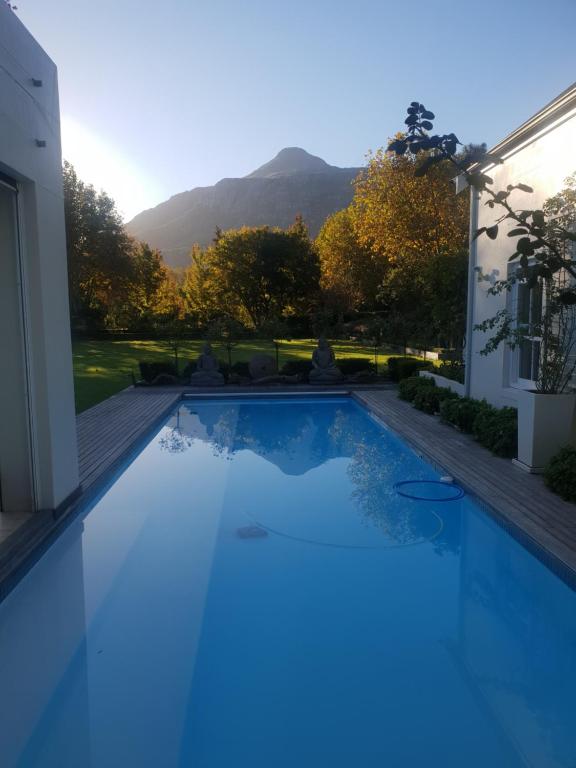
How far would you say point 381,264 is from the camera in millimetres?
30031

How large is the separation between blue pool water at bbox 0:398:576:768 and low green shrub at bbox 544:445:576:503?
76cm

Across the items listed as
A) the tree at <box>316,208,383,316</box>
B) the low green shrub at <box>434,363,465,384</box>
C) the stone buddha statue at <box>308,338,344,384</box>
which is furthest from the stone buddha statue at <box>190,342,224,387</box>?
the tree at <box>316,208,383,316</box>

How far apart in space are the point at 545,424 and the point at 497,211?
12.8ft

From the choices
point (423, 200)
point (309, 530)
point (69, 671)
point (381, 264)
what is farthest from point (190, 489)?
point (381, 264)

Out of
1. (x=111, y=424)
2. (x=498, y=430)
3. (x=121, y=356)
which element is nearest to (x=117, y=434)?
(x=111, y=424)

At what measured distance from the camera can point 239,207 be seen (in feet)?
365

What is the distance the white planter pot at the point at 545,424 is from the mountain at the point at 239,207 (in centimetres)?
9173

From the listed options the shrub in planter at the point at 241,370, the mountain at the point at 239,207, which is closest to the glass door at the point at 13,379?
the shrub in planter at the point at 241,370

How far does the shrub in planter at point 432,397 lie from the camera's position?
1034 centimetres

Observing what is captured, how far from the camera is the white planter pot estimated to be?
244 inches

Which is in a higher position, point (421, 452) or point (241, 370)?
point (241, 370)

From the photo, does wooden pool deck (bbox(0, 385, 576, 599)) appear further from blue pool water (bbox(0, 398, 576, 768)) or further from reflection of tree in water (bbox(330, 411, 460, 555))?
reflection of tree in water (bbox(330, 411, 460, 555))

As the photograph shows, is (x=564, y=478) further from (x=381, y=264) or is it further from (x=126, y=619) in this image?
(x=381, y=264)

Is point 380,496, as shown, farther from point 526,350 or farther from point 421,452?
point 526,350
